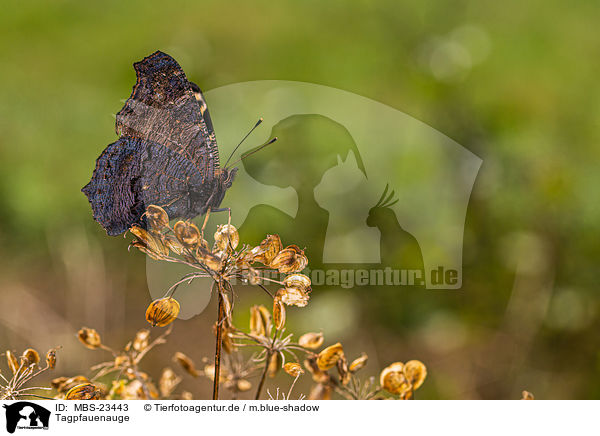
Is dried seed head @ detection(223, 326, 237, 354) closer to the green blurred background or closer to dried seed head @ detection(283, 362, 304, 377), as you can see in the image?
dried seed head @ detection(283, 362, 304, 377)

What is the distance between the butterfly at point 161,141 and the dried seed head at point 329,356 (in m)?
0.21

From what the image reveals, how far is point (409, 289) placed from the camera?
119 cm

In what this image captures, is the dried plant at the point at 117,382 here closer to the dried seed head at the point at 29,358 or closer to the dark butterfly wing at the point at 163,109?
the dried seed head at the point at 29,358

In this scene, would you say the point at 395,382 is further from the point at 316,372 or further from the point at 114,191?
the point at 114,191

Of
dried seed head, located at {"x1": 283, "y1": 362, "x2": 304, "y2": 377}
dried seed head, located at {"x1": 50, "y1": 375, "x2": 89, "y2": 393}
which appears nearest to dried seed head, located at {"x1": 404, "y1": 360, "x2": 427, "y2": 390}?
dried seed head, located at {"x1": 283, "y1": 362, "x2": 304, "y2": 377}

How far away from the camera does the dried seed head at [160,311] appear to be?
16.3 inches

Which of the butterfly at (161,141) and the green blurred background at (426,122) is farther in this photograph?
the green blurred background at (426,122)

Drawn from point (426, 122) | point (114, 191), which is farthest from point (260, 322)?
point (426, 122)

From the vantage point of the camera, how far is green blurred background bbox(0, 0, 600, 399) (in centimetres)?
114

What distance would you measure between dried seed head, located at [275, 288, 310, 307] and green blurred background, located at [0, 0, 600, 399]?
0.64m
